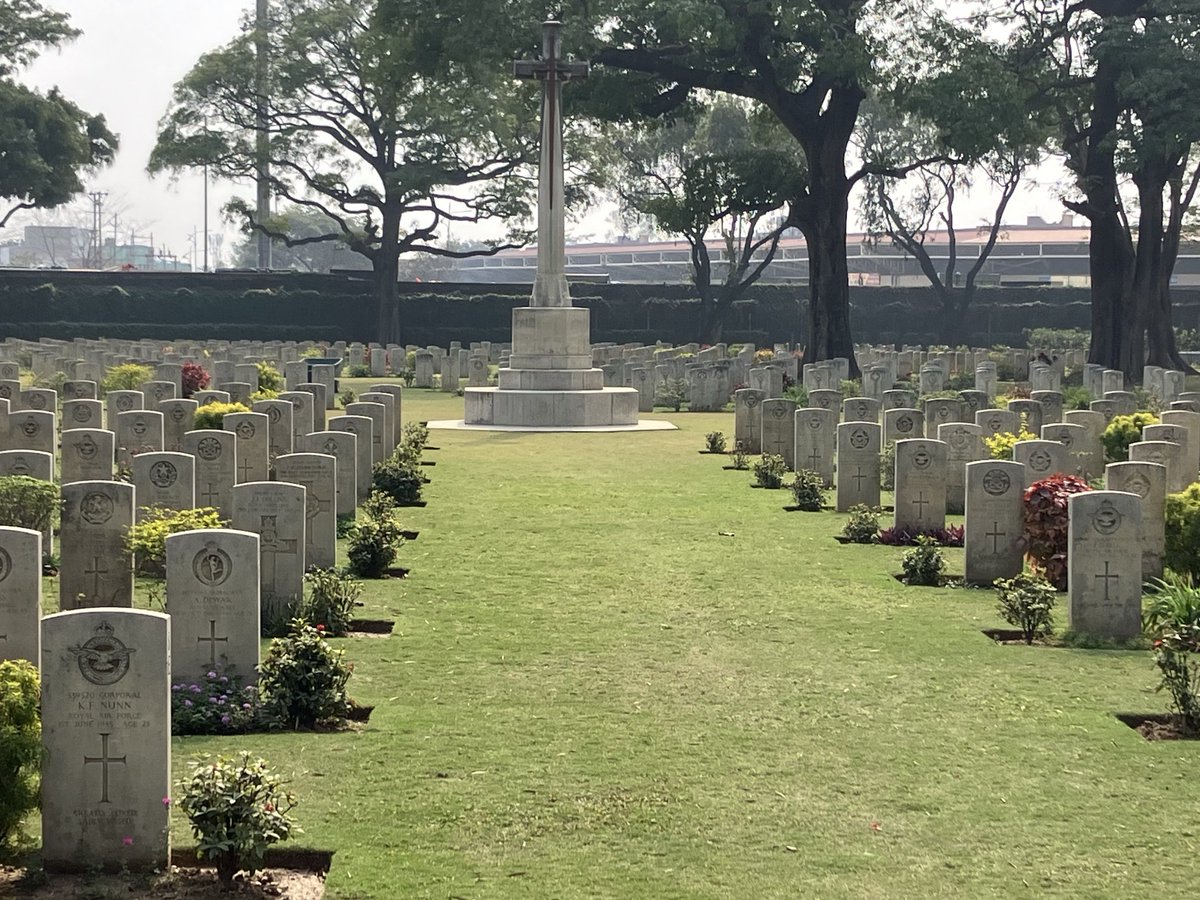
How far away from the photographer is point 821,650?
10430 millimetres

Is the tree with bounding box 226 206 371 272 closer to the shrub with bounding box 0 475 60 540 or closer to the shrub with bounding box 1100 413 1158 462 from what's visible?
the shrub with bounding box 1100 413 1158 462

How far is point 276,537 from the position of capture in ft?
36.6

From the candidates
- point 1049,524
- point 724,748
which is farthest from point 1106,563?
point 724,748

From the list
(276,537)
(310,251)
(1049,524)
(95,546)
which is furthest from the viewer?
(310,251)

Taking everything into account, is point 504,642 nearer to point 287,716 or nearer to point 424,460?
point 287,716

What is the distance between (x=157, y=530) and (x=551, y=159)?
65.6 feet

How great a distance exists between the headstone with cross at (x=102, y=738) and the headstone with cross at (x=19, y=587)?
2.43m

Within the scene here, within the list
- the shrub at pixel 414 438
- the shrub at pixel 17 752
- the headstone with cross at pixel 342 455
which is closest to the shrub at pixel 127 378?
the shrub at pixel 414 438

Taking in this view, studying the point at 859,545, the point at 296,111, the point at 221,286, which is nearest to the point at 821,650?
the point at 859,545

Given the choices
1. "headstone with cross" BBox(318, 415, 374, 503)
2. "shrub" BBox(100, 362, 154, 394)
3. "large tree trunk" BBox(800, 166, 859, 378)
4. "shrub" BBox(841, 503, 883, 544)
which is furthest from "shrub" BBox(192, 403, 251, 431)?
"large tree trunk" BBox(800, 166, 859, 378)

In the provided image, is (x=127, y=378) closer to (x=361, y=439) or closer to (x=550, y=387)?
(x=550, y=387)

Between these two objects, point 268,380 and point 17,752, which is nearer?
point 17,752

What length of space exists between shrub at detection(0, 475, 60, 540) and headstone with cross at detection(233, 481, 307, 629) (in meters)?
2.12

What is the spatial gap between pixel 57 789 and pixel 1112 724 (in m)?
5.22
